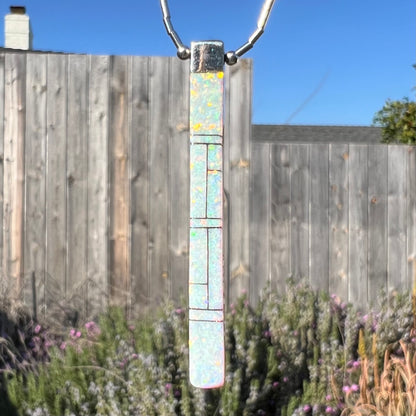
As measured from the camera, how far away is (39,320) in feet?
14.3

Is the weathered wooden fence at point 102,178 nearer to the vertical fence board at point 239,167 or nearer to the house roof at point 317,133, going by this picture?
the vertical fence board at point 239,167

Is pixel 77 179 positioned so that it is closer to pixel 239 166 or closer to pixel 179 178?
pixel 179 178

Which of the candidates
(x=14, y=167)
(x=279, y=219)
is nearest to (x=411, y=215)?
(x=279, y=219)

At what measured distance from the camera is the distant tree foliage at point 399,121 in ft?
19.8

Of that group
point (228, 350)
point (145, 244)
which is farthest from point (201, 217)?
point (145, 244)

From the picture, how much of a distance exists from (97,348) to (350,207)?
1.95 m

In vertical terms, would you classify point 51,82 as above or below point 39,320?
above

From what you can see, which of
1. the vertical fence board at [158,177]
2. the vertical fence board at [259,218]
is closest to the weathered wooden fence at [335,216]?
the vertical fence board at [259,218]

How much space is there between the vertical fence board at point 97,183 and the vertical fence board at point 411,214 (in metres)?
1.98

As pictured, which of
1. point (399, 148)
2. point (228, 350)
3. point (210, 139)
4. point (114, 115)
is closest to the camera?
point (210, 139)

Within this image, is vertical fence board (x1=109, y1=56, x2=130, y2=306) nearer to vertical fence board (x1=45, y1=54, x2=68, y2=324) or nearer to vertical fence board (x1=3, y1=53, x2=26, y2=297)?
vertical fence board (x1=45, y1=54, x2=68, y2=324)

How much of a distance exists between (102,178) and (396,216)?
76.1 inches

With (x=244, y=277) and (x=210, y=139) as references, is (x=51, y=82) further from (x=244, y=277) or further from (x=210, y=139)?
(x=210, y=139)

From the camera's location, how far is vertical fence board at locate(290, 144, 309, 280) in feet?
14.5
